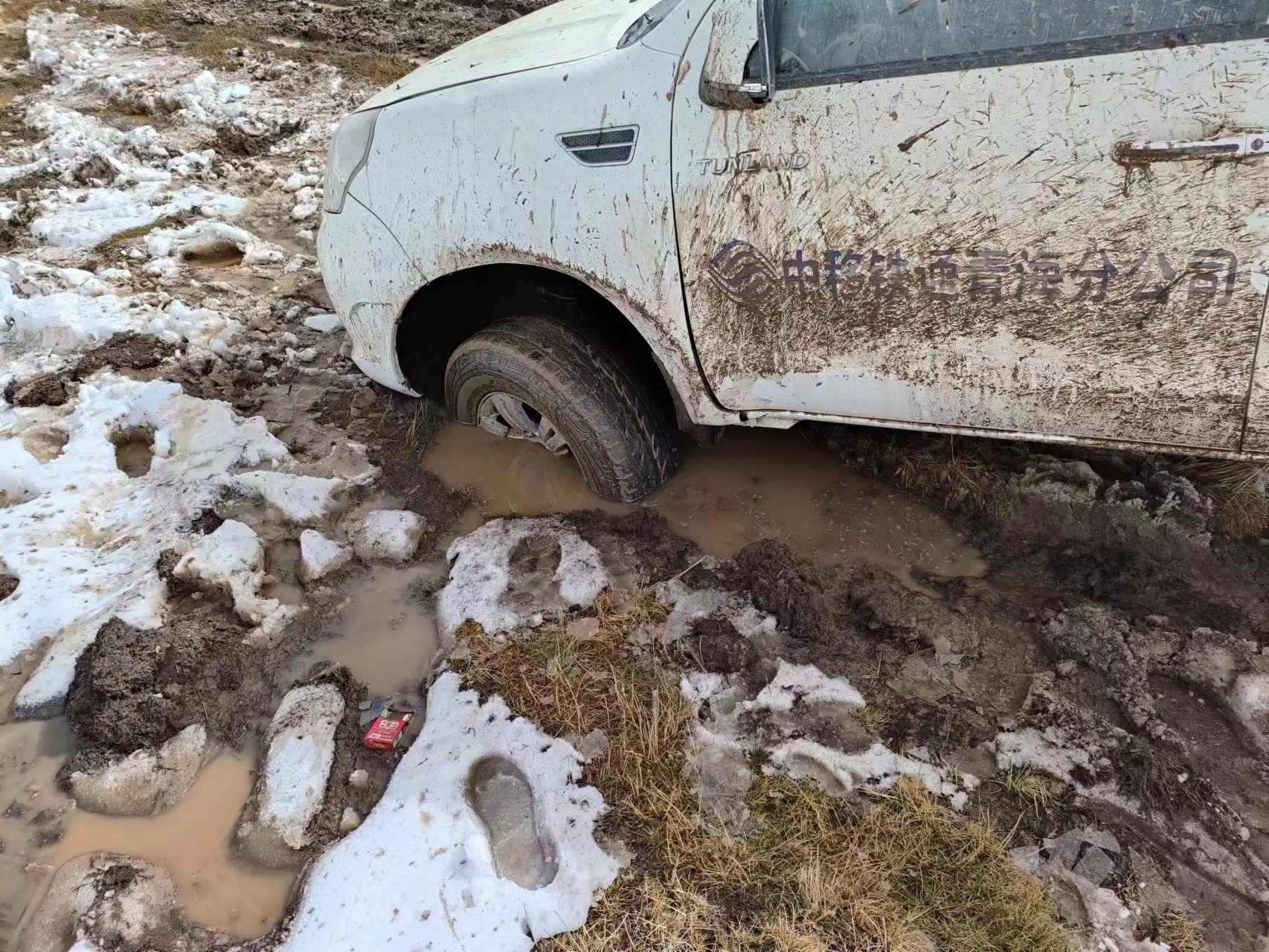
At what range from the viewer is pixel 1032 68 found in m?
1.71

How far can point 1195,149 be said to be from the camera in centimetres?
163

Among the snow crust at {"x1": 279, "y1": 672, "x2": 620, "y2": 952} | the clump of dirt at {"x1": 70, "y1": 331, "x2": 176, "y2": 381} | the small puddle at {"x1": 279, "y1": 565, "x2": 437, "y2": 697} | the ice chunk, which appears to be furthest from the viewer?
the clump of dirt at {"x1": 70, "y1": 331, "x2": 176, "y2": 381}

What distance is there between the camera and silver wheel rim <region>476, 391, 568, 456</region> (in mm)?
2969

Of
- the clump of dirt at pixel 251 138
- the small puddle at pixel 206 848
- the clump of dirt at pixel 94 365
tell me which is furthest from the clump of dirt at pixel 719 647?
the clump of dirt at pixel 251 138

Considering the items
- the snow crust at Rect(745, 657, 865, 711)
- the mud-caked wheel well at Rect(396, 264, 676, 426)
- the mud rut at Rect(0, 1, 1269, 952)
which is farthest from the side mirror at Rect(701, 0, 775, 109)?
the snow crust at Rect(745, 657, 865, 711)

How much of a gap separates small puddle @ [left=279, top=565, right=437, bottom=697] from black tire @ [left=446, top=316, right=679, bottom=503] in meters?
0.76

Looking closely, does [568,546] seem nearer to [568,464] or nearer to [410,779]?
[568,464]

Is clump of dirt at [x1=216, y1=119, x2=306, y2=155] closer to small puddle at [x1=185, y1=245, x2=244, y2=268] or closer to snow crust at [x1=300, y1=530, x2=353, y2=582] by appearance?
small puddle at [x1=185, y1=245, x2=244, y2=268]

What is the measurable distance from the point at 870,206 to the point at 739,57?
1.69ft

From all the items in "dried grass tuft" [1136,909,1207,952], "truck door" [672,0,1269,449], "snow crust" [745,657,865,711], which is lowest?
"dried grass tuft" [1136,909,1207,952]

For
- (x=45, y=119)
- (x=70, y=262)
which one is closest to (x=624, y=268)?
(x=70, y=262)

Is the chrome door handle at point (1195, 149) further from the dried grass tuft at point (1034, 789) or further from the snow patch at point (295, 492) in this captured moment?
the snow patch at point (295, 492)

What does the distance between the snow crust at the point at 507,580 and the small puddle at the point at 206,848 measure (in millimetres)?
794

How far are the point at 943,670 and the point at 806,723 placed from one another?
0.49m
